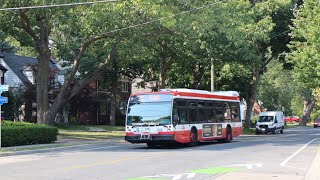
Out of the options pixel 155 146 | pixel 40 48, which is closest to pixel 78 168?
pixel 155 146

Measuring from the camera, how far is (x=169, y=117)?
2369 cm

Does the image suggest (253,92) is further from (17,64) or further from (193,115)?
(193,115)

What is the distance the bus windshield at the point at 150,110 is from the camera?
2380 centimetres

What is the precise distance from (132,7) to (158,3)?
1.42 metres

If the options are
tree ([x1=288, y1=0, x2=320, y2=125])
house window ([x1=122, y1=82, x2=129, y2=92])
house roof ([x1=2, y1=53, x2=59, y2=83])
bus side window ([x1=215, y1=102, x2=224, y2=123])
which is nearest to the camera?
tree ([x1=288, y1=0, x2=320, y2=125])

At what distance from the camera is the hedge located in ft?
84.0

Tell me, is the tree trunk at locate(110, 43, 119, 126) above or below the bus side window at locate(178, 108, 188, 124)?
above

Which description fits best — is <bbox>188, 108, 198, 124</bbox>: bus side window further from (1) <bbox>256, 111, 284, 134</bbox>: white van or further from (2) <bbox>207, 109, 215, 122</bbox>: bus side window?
(1) <bbox>256, 111, 284, 134</bbox>: white van

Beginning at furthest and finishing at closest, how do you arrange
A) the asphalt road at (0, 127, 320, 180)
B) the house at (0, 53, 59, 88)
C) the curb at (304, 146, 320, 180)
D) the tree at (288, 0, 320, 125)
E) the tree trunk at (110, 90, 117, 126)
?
1. the tree trunk at (110, 90, 117, 126)
2. the house at (0, 53, 59, 88)
3. the tree at (288, 0, 320, 125)
4. the asphalt road at (0, 127, 320, 180)
5. the curb at (304, 146, 320, 180)

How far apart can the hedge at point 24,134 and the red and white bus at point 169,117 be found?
239 inches

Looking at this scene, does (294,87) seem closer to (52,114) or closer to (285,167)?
(52,114)

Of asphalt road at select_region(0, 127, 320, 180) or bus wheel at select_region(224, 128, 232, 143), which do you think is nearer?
asphalt road at select_region(0, 127, 320, 180)

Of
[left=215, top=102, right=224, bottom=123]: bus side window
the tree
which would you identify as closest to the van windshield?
the tree

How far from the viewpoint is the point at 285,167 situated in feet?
52.2
